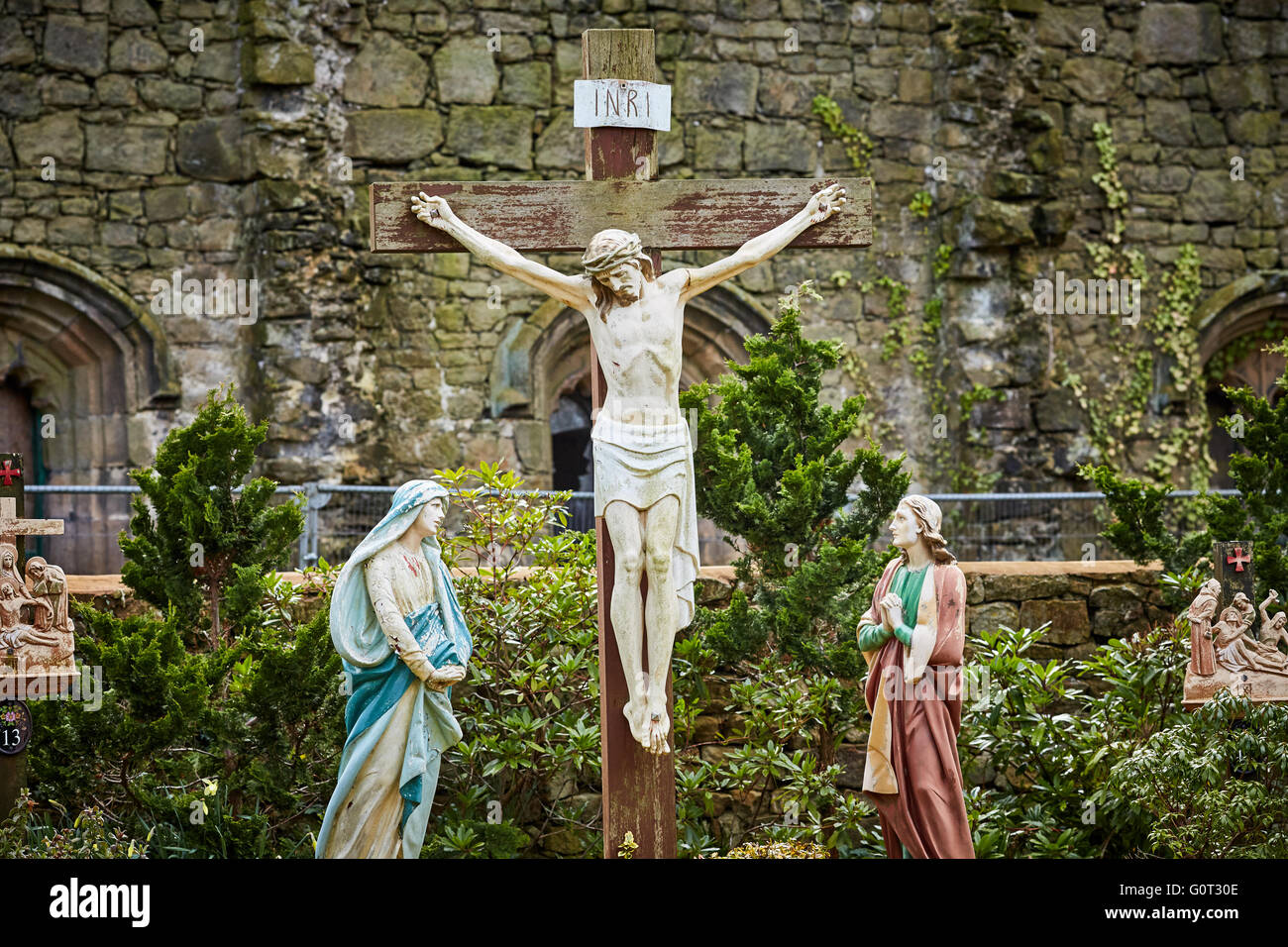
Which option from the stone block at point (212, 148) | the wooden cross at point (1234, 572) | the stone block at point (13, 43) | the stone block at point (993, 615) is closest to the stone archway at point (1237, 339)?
the stone block at point (993, 615)

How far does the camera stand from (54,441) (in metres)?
12.4

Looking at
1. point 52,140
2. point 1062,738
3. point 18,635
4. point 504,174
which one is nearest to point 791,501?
point 1062,738

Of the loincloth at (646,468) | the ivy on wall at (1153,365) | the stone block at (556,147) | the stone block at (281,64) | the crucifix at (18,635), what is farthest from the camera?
the ivy on wall at (1153,365)

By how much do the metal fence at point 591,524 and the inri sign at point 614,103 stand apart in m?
5.49

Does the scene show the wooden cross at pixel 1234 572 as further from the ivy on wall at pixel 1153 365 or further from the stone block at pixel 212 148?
the stone block at pixel 212 148

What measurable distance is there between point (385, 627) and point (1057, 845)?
3139mm

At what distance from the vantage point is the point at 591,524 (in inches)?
460

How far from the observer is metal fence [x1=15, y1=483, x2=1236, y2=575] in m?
11.4

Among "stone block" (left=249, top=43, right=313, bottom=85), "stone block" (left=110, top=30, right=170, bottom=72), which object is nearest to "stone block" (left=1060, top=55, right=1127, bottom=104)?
"stone block" (left=249, top=43, right=313, bottom=85)

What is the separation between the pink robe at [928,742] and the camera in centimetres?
608

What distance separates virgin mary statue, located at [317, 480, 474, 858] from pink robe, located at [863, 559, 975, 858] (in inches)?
64.1

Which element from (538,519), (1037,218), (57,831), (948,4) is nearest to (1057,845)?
(538,519)

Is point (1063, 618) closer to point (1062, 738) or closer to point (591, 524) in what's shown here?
point (1062, 738)
